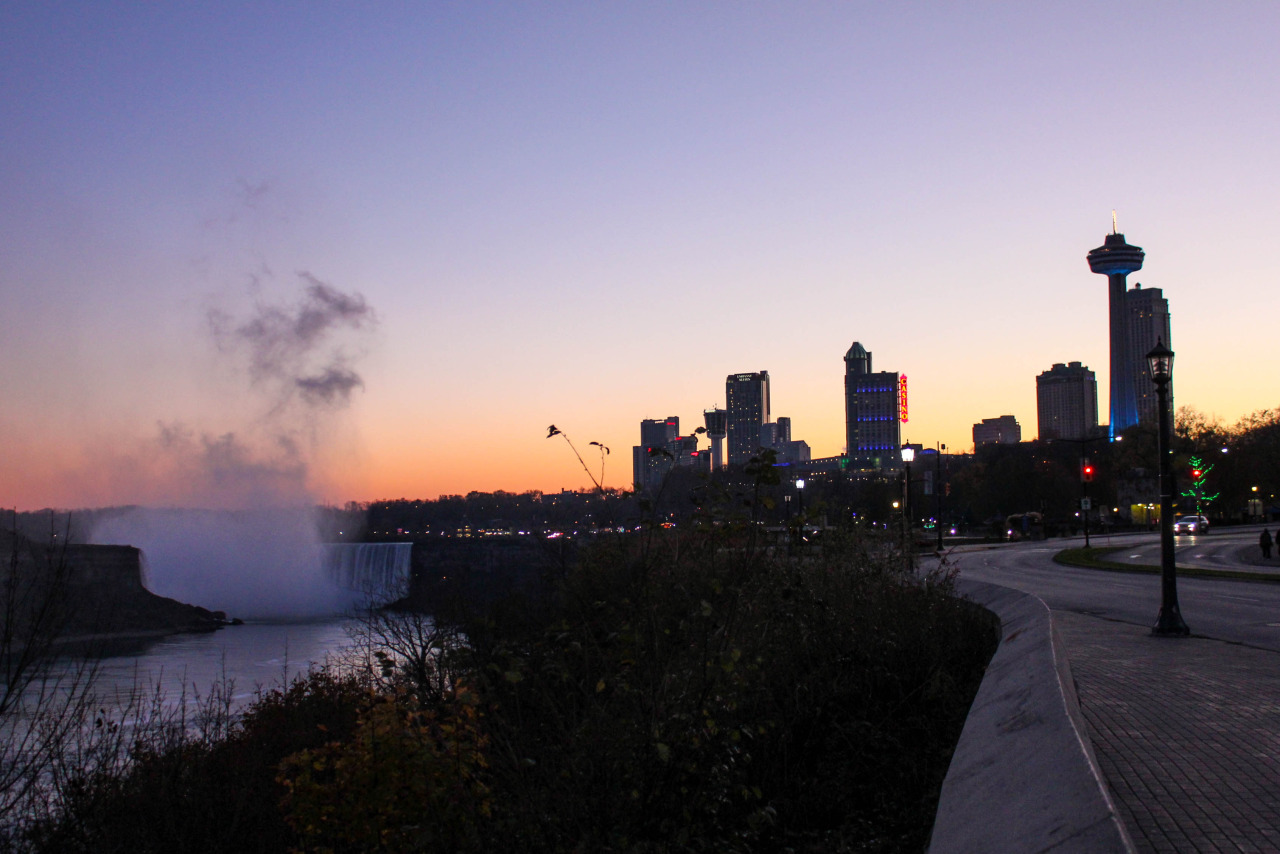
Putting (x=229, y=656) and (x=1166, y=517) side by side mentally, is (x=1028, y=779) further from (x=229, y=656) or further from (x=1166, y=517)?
(x=229, y=656)

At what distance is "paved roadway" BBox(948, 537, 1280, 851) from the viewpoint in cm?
452

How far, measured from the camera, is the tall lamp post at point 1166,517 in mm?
13508

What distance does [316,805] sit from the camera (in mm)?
8492

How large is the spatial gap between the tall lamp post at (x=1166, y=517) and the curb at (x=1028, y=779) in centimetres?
879

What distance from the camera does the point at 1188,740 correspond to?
20.9 feet

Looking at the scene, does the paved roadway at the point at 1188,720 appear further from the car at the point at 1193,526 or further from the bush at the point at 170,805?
the car at the point at 1193,526

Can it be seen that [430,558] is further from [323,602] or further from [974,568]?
[974,568]

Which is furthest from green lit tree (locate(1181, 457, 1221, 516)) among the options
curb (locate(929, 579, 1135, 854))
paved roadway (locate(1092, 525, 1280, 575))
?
curb (locate(929, 579, 1135, 854))

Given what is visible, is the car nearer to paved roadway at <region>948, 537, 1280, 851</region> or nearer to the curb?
paved roadway at <region>948, 537, 1280, 851</region>

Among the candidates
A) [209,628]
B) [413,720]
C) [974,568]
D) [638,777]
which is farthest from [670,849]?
[209,628]

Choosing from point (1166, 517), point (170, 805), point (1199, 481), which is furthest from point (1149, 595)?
point (1199, 481)

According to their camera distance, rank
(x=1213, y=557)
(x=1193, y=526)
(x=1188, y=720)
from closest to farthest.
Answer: (x=1188, y=720) < (x=1213, y=557) < (x=1193, y=526)

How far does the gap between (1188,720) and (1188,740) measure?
2.63 ft

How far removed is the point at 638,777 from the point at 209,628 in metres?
113
